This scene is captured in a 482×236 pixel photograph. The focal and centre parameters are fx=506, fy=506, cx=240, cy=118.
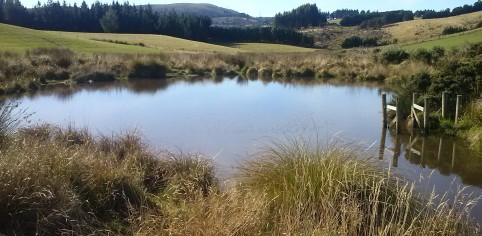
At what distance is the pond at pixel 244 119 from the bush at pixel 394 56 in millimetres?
6558

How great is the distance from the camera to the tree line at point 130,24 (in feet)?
289

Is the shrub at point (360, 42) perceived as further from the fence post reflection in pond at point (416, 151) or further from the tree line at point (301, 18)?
the fence post reflection in pond at point (416, 151)

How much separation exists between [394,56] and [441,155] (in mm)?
25027

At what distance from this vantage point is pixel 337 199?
213 inches

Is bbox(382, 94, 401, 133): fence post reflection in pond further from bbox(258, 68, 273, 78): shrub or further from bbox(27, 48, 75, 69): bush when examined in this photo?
bbox(27, 48, 75, 69): bush

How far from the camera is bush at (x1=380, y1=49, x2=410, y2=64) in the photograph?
119ft

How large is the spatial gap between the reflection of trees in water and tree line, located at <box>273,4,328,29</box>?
4639 inches

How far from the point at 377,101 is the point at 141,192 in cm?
1938

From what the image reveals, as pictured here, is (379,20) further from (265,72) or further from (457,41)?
(265,72)

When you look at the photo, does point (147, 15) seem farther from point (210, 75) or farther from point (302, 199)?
point (302, 199)

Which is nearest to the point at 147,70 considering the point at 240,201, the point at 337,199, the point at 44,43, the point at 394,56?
the point at 394,56

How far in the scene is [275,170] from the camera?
617cm

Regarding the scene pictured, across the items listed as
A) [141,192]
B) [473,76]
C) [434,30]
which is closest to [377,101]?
[473,76]

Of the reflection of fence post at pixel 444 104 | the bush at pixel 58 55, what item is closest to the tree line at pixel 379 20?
the bush at pixel 58 55
